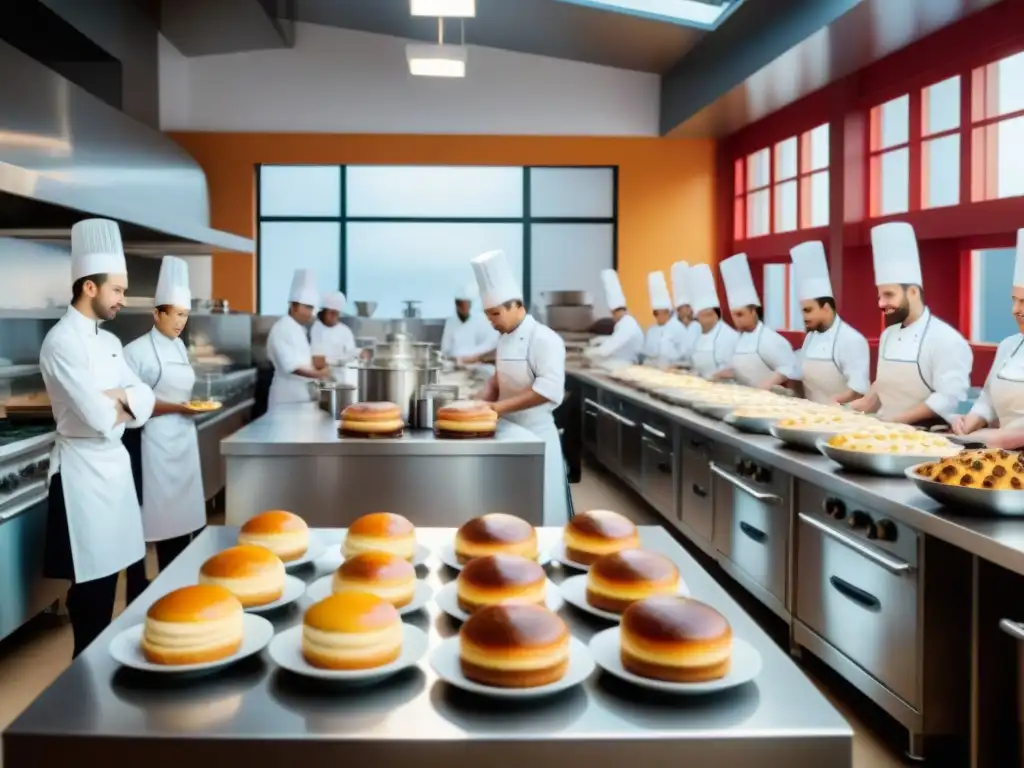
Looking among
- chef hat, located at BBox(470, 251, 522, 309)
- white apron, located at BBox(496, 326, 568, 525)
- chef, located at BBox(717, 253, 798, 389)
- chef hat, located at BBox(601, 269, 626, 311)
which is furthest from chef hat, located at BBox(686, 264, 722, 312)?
chef hat, located at BBox(470, 251, 522, 309)

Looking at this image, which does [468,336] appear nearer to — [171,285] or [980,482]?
[171,285]

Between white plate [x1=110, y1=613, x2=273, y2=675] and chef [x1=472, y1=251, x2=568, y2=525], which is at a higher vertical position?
chef [x1=472, y1=251, x2=568, y2=525]

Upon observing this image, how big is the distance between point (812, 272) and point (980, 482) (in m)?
3.14

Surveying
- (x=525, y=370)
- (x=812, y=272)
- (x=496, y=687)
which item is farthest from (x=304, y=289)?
(x=496, y=687)

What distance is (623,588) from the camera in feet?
4.11

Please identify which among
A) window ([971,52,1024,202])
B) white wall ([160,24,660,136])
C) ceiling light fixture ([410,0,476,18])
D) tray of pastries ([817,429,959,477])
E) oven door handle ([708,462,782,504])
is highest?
white wall ([160,24,660,136])

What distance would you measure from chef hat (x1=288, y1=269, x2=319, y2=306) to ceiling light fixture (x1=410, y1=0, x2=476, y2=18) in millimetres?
1791

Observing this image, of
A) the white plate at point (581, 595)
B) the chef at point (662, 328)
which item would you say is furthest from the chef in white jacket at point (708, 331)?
the white plate at point (581, 595)

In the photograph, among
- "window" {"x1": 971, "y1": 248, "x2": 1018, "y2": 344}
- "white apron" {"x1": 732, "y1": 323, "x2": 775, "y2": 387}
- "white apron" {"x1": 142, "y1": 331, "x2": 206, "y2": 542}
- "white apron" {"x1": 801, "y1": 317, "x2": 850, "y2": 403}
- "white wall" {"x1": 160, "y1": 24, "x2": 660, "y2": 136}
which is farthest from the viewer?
"white wall" {"x1": 160, "y1": 24, "x2": 660, "y2": 136}

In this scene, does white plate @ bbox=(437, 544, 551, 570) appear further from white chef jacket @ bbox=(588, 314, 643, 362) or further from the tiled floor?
white chef jacket @ bbox=(588, 314, 643, 362)

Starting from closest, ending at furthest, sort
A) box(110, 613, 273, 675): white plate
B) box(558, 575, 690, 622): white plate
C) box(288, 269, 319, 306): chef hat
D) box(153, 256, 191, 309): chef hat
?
box(110, 613, 273, 675): white plate
box(558, 575, 690, 622): white plate
box(153, 256, 191, 309): chef hat
box(288, 269, 319, 306): chef hat

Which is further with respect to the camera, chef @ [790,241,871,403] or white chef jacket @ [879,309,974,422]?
chef @ [790,241,871,403]

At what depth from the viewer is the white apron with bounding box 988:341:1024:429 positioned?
3.27 m

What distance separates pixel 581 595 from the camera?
1315 millimetres
